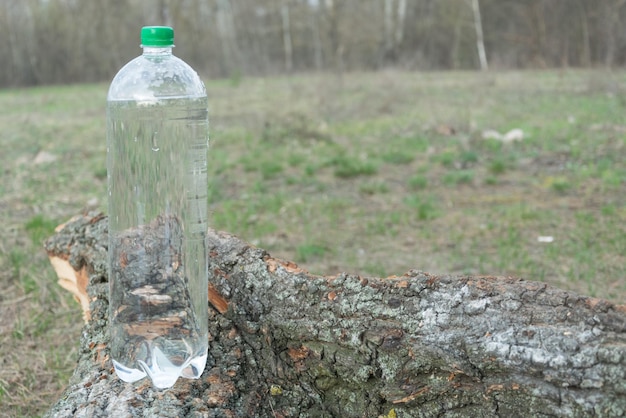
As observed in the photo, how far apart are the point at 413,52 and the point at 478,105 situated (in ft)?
51.5

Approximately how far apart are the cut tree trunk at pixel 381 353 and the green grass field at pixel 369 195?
1505mm

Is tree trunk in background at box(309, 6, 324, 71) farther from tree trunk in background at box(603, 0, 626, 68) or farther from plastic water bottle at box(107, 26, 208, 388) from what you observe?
plastic water bottle at box(107, 26, 208, 388)

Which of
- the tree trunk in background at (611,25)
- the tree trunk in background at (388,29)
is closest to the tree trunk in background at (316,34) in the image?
the tree trunk in background at (388,29)

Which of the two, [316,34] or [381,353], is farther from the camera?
[316,34]

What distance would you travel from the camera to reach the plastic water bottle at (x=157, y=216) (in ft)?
6.75

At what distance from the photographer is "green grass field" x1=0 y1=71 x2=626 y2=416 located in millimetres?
4453

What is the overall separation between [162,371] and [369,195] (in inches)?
208

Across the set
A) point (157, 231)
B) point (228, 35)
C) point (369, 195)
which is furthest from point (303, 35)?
point (157, 231)

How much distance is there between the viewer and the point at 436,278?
76.5 inches

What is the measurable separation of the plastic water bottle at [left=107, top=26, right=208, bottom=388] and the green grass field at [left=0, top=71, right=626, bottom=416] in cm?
129

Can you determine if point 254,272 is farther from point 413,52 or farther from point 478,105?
point 413,52

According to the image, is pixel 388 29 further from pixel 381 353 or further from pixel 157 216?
pixel 381 353

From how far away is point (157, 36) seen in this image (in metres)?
1.87

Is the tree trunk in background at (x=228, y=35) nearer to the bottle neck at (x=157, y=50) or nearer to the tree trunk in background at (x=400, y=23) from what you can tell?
the tree trunk in background at (x=400, y=23)
